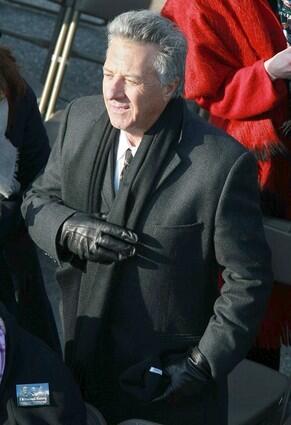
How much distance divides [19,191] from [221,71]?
72 centimetres

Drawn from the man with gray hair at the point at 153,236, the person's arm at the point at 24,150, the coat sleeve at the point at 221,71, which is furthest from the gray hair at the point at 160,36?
the person's arm at the point at 24,150

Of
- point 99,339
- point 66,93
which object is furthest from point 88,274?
point 66,93

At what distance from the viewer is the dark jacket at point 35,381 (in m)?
2.24

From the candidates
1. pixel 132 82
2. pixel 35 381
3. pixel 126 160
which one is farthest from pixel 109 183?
pixel 35 381

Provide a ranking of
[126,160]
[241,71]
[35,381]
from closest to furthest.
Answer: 1. [35,381]
2. [126,160]
3. [241,71]

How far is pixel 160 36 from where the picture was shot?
2.32m

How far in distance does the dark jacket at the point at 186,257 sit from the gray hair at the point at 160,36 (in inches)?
6.9

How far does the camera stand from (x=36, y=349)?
2.34 m

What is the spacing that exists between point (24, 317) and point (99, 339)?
3.08 feet

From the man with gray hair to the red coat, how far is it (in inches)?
15.7

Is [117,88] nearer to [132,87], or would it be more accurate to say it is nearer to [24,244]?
[132,87]

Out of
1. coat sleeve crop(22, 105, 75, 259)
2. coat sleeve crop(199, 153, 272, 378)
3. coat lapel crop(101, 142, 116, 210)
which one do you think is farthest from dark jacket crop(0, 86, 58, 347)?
coat sleeve crop(199, 153, 272, 378)

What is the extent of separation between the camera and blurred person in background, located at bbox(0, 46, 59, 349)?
9.78 ft

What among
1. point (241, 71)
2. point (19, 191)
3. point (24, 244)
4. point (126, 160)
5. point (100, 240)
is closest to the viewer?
point (100, 240)
